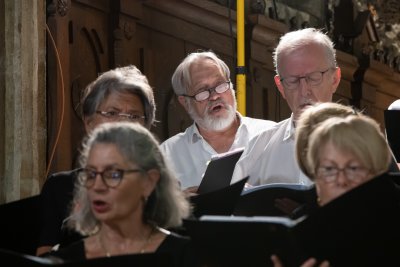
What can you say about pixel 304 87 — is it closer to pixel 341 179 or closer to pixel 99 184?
pixel 341 179

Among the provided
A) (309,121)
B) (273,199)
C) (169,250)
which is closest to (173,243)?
(169,250)

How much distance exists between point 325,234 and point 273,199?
756 millimetres

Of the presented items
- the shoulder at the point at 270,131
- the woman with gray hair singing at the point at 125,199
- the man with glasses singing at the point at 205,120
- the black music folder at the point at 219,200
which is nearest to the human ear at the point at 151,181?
the woman with gray hair singing at the point at 125,199

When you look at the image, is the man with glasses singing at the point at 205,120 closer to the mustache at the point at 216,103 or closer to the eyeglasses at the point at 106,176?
the mustache at the point at 216,103

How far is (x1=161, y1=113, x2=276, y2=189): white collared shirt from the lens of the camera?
224 inches

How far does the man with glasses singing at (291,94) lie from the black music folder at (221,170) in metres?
0.68

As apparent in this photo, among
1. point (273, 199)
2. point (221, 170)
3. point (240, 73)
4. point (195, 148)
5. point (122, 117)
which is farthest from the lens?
point (240, 73)

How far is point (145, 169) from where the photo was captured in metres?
3.84

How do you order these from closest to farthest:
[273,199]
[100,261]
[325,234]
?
[100,261], [325,234], [273,199]

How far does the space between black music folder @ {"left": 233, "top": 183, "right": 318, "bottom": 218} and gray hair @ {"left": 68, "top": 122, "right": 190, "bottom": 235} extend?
299 mm

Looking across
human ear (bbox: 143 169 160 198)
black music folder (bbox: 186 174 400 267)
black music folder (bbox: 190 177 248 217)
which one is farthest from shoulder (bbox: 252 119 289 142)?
black music folder (bbox: 186 174 400 267)

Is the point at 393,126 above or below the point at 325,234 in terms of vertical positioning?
above

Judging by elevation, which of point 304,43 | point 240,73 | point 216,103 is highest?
point 304,43

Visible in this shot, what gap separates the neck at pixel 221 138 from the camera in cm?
580
